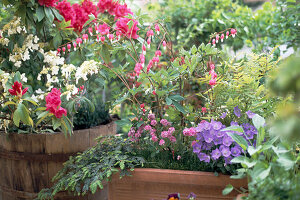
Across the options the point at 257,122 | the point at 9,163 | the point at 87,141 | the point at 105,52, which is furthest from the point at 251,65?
the point at 9,163

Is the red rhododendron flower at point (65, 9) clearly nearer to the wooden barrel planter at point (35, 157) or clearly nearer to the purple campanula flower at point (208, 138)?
the wooden barrel planter at point (35, 157)

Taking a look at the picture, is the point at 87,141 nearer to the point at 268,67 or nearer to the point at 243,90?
the point at 243,90

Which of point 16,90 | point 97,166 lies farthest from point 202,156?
point 16,90

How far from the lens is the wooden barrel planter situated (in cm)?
174

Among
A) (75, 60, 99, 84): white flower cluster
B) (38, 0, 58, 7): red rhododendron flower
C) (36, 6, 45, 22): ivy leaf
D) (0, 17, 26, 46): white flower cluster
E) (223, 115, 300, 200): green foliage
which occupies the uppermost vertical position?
(38, 0, 58, 7): red rhododendron flower

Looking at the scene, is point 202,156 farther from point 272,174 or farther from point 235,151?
point 272,174

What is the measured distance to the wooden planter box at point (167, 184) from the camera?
1.36m

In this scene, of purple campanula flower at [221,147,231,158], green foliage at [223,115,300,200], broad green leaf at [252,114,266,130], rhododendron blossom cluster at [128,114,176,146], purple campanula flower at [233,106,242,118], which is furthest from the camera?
rhododendron blossom cluster at [128,114,176,146]

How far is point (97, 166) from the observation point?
1.54 meters

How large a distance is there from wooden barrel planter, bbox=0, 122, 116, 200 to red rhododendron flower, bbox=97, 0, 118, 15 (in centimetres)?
69

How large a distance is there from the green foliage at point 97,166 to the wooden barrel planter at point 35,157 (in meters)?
0.06

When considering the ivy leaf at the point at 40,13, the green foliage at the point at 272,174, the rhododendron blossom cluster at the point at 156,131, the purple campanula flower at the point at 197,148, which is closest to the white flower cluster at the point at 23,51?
the ivy leaf at the point at 40,13

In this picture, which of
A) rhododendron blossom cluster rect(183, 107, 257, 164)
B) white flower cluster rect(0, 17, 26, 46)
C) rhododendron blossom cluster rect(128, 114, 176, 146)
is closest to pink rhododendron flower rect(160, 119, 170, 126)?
rhododendron blossom cluster rect(128, 114, 176, 146)

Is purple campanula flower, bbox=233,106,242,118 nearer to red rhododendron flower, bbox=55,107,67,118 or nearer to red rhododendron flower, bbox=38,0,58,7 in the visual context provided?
red rhododendron flower, bbox=55,107,67,118
